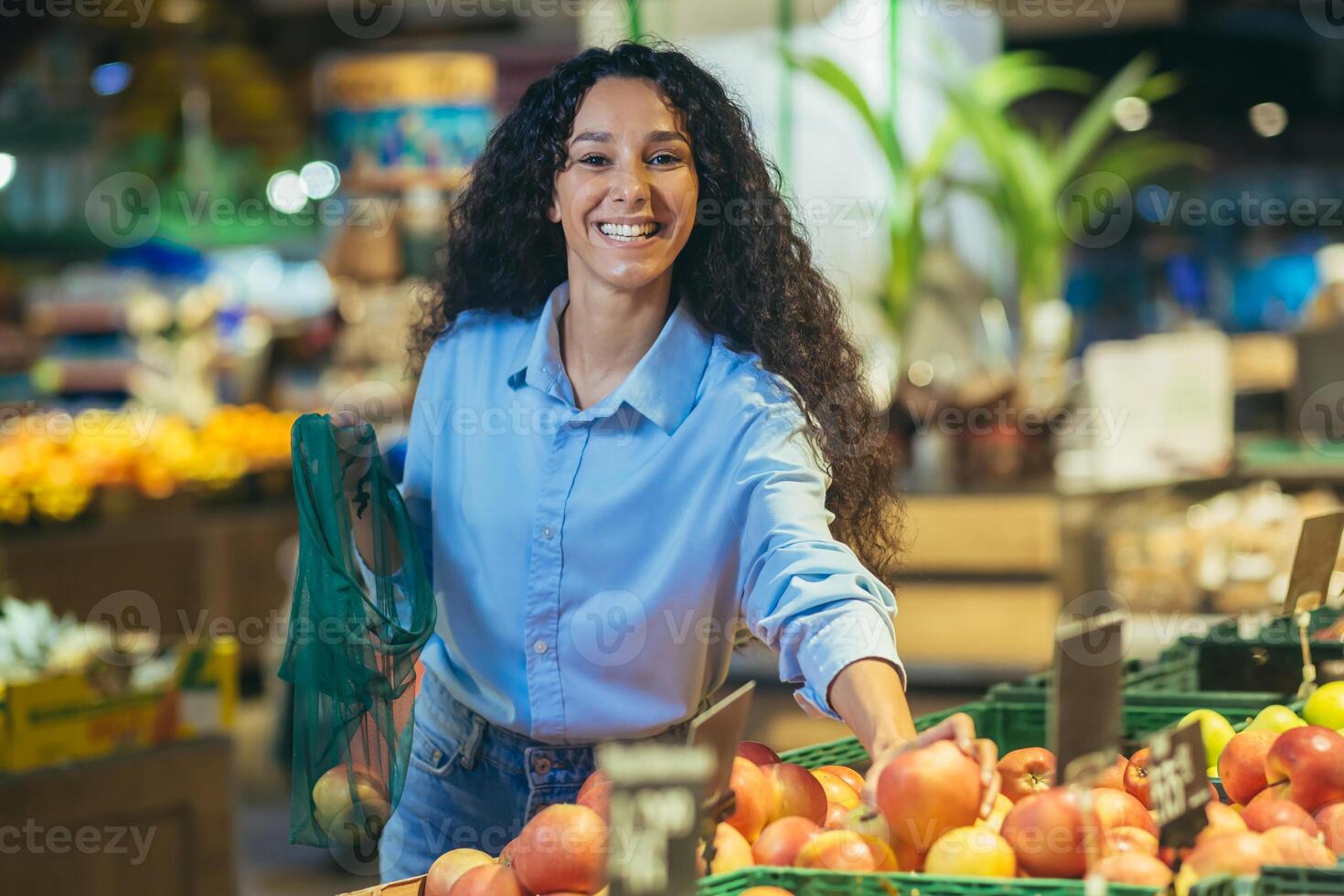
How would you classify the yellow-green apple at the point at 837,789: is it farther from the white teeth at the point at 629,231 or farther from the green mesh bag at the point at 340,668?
the white teeth at the point at 629,231

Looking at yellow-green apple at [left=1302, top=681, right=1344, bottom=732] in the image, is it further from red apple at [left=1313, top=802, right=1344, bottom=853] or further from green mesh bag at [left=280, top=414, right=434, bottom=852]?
green mesh bag at [left=280, top=414, right=434, bottom=852]

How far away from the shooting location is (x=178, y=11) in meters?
8.47

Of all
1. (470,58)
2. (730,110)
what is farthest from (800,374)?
(470,58)

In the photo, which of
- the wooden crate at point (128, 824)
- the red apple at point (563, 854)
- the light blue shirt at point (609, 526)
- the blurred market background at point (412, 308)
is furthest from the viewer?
the blurred market background at point (412, 308)

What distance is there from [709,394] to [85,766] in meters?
1.80

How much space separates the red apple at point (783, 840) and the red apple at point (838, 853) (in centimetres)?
1

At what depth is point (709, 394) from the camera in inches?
76.2

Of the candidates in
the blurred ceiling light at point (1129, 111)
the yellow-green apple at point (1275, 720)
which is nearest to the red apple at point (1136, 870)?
the yellow-green apple at point (1275, 720)

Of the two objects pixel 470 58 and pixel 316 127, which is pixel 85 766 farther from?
pixel 316 127

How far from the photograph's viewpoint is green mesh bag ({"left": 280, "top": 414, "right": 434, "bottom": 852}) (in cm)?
188

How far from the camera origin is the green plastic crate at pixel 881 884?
1357 millimetres

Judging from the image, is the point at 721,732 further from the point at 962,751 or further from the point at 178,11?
the point at 178,11

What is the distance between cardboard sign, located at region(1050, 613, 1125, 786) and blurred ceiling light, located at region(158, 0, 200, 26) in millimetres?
7960

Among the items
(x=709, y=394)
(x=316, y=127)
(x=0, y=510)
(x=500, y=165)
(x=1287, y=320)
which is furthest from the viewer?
(x=316, y=127)
